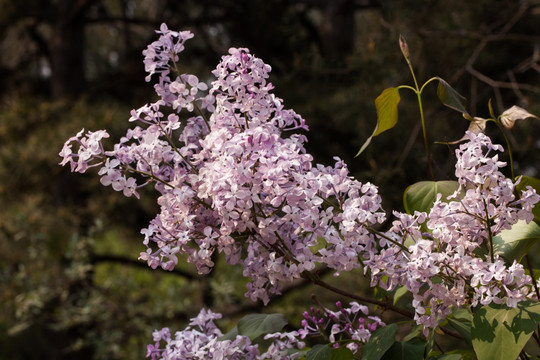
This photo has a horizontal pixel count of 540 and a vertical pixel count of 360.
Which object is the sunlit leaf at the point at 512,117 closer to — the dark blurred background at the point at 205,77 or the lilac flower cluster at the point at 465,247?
the lilac flower cluster at the point at 465,247

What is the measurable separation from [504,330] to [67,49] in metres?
2.63

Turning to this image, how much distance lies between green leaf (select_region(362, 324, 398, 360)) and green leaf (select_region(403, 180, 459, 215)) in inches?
3.6

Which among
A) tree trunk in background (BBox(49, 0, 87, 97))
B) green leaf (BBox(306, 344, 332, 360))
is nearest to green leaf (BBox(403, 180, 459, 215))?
green leaf (BBox(306, 344, 332, 360))

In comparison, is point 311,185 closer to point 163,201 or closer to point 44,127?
point 163,201

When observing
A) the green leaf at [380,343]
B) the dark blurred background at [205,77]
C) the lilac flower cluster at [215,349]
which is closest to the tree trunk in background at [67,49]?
the dark blurred background at [205,77]

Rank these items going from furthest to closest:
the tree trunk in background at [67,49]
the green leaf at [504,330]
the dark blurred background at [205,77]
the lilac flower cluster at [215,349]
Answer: the tree trunk in background at [67,49] → the dark blurred background at [205,77] → the lilac flower cluster at [215,349] → the green leaf at [504,330]

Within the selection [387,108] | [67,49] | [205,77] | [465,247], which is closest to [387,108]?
[387,108]

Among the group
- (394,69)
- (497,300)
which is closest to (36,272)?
(394,69)

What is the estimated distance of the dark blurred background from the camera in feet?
6.55

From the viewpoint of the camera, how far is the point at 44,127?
2318mm

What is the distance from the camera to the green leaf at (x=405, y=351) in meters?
0.46

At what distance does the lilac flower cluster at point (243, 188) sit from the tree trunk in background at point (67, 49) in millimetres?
2356

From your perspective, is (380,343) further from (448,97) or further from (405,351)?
(448,97)

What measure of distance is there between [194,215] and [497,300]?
0.65 feet
